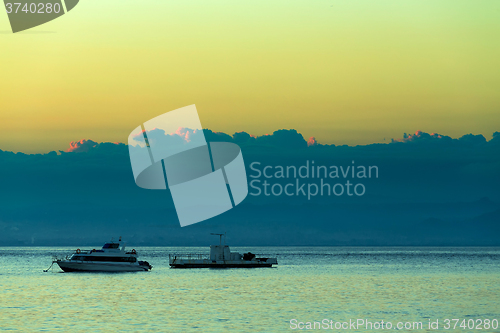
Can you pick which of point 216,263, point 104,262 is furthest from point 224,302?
point 216,263

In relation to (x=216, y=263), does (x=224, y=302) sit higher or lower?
lower

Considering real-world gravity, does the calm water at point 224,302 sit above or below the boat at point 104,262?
below

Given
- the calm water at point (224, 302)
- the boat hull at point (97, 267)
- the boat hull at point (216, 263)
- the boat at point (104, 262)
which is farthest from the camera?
the boat hull at point (216, 263)

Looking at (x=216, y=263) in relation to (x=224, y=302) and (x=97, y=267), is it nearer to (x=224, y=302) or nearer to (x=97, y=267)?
(x=97, y=267)

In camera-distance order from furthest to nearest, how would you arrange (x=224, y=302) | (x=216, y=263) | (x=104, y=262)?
(x=216, y=263) → (x=104, y=262) → (x=224, y=302)

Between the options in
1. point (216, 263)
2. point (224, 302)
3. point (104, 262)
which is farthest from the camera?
point (216, 263)

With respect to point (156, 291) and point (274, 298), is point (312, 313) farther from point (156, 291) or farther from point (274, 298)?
point (156, 291)

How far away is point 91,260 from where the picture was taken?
134 metres

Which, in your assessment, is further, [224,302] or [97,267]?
[97,267]

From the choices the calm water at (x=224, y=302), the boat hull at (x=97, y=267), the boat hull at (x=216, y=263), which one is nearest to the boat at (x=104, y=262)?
the boat hull at (x=97, y=267)

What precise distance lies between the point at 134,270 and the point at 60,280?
21304mm

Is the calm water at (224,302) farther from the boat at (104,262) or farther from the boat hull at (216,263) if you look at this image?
the boat hull at (216,263)

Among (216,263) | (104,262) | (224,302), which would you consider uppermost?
(104,262)

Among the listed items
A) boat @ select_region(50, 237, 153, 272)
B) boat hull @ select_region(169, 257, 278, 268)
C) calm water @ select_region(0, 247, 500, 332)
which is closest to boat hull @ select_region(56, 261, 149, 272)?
boat @ select_region(50, 237, 153, 272)
